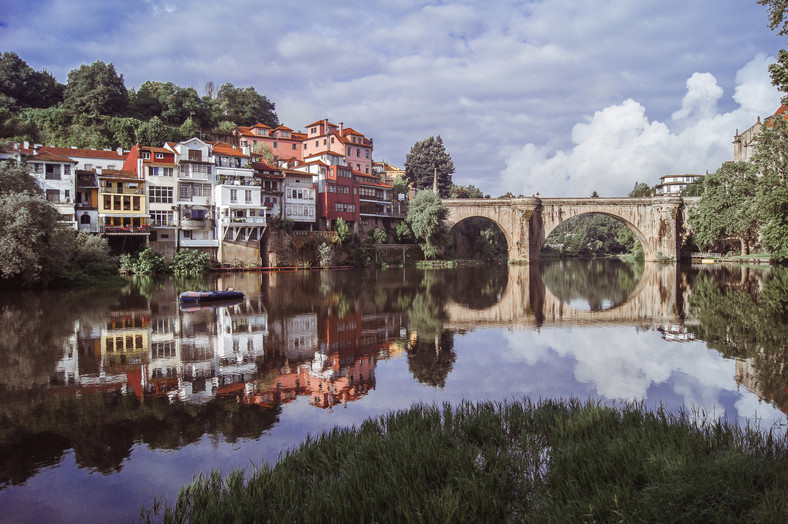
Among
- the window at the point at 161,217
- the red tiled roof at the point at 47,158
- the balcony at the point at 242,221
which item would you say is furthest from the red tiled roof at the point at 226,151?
the red tiled roof at the point at 47,158

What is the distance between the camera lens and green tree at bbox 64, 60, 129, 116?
6900 centimetres

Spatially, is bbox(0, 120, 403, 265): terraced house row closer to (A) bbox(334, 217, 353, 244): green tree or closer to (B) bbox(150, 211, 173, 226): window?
(B) bbox(150, 211, 173, 226): window

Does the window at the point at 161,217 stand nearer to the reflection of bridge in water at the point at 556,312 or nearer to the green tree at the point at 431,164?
the reflection of bridge in water at the point at 556,312

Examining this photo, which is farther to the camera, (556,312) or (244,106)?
(244,106)

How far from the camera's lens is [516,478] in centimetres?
623

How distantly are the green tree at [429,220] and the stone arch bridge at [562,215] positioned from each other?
5306 millimetres

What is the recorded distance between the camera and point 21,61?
71812 mm

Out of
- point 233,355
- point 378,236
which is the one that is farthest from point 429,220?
point 233,355

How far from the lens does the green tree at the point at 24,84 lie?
6931 cm

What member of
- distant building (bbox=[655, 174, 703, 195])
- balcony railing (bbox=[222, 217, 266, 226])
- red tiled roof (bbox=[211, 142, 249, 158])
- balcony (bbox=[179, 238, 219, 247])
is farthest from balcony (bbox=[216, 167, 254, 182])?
distant building (bbox=[655, 174, 703, 195])

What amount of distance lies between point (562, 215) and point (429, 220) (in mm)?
20972

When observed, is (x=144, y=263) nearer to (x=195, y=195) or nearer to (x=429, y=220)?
(x=195, y=195)

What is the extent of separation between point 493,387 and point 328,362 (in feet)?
15.8

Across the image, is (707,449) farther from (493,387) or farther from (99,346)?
(99,346)
